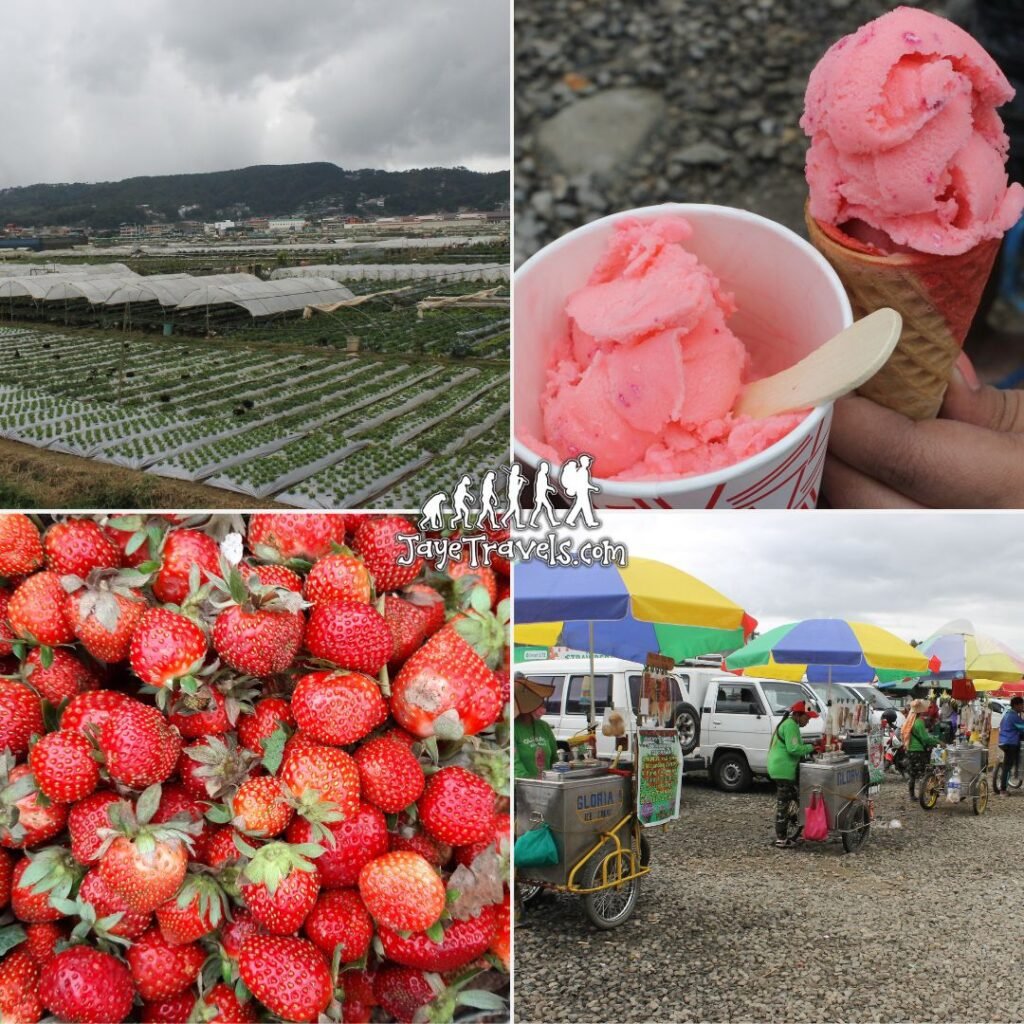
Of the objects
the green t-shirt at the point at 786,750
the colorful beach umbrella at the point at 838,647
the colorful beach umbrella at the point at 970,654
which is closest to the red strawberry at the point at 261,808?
the colorful beach umbrella at the point at 970,654

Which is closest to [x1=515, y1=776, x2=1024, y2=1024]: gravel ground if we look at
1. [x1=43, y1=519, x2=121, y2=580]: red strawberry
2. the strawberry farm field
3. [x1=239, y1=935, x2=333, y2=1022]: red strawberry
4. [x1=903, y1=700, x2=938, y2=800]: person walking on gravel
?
[x1=239, y1=935, x2=333, y2=1022]: red strawberry

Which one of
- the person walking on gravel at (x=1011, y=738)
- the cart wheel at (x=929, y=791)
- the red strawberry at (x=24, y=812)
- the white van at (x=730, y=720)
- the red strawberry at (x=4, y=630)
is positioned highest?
the red strawberry at (x=4, y=630)

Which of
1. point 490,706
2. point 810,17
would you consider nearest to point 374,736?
point 490,706

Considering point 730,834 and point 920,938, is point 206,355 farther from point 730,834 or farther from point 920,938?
point 920,938

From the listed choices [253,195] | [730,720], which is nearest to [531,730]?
[253,195]

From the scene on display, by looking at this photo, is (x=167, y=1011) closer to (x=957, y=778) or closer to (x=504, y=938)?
(x=504, y=938)

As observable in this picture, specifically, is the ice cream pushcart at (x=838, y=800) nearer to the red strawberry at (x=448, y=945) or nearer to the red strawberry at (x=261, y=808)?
the red strawberry at (x=448, y=945)
